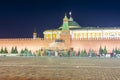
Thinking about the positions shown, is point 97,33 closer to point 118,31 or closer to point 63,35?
point 118,31

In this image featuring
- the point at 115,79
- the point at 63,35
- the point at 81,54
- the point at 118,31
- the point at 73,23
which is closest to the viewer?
the point at 115,79

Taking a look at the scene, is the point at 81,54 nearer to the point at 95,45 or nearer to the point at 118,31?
the point at 95,45

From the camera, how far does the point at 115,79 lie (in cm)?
1169

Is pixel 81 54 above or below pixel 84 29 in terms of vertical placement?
below

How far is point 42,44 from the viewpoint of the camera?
5025cm

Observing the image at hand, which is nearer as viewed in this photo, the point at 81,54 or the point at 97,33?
the point at 81,54

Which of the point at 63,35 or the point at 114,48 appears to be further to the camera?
the point at 63,35

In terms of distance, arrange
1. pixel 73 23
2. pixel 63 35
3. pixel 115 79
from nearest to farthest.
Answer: pixel 115 79
pixel 63 35
pixel 73 23

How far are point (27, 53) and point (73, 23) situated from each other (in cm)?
2107

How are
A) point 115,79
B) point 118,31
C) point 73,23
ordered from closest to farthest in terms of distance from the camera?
point 115,79
point 118,31
point 73,23

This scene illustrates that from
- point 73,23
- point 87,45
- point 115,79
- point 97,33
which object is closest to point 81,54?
point 87,45

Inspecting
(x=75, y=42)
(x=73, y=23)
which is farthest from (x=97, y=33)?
(x=75, y=42)

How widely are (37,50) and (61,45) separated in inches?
128

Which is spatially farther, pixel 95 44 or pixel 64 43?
pixel 64 43
